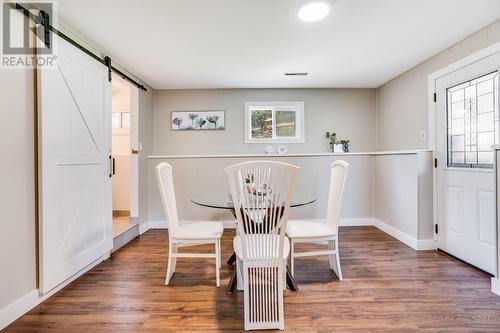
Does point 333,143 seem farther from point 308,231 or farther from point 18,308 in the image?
point 18,308

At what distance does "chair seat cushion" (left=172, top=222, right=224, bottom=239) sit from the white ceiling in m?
1.76

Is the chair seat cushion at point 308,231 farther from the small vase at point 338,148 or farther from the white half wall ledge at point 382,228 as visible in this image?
the small vase at point 338,148

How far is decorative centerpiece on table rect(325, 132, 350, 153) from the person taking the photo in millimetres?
3992

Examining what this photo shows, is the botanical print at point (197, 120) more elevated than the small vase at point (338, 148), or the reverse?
the botanical print at point (197, 120)

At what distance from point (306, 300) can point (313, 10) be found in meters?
2.17

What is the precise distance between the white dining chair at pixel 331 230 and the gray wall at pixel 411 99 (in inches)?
62.5

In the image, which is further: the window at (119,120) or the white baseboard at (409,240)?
the window at (119,120)

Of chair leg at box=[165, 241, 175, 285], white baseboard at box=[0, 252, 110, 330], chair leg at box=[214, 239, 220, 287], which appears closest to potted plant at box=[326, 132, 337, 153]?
chair leg at box=[214, 239, 220, 287]

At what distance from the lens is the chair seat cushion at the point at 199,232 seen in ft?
6.76

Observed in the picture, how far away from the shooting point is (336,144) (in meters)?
4.02

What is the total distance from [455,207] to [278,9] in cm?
260

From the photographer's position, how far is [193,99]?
4051 millimetres

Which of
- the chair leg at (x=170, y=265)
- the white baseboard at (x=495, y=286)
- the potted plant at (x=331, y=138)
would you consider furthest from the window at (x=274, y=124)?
the white baseboard at (x=495, y=286)

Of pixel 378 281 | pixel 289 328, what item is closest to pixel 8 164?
pixel 289 328
